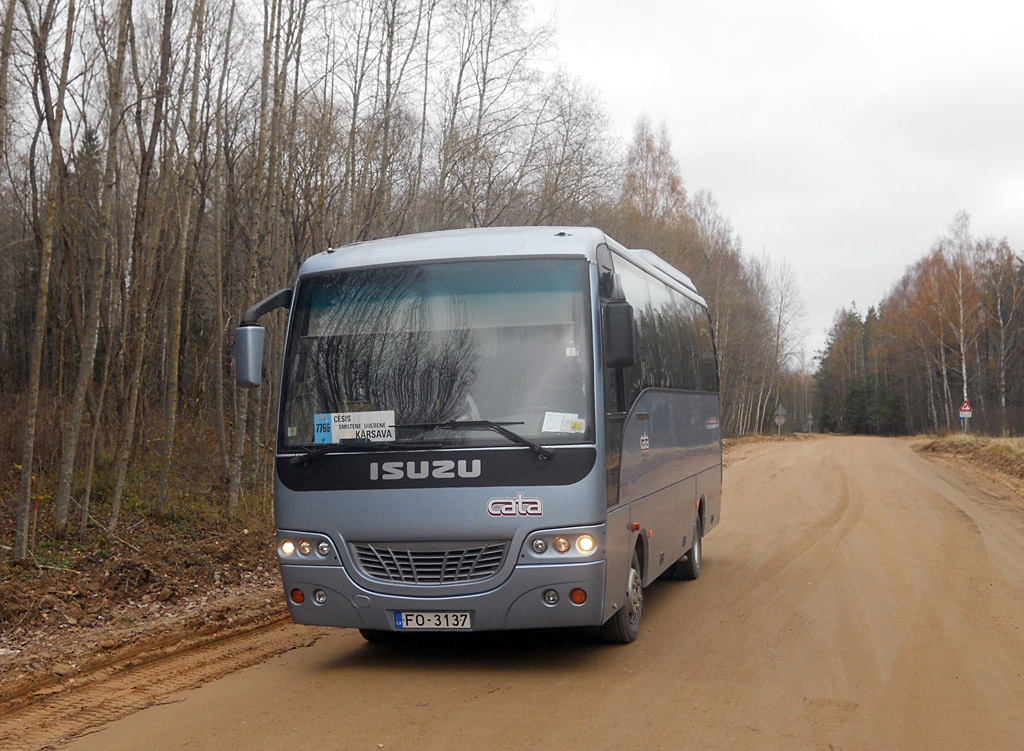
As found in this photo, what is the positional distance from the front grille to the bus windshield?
666 mm

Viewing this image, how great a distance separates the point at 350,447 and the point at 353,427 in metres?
0.14

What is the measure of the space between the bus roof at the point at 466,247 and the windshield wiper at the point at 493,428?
1264mm

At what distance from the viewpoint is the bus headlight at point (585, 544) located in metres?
6.49

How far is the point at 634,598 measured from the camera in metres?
7.66

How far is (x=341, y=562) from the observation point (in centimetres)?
670

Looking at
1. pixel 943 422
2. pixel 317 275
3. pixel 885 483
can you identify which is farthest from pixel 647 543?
A: pixel 943 422


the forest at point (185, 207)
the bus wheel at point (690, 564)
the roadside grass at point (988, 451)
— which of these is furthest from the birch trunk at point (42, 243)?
the roadside grass at point (988, 451)

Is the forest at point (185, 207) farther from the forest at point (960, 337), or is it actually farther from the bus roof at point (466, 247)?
the forest at point (960, 337)

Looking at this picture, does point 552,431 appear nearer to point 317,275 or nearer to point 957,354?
point 317,275

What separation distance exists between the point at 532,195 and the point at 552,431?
19.6m

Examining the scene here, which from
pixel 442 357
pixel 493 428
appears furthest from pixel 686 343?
pixel 493 428

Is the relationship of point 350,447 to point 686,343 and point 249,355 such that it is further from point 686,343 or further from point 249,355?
point 686,343

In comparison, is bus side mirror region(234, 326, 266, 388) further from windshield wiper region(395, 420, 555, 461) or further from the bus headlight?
the bus headlight

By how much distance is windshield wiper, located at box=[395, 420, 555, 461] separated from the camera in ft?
21.4
